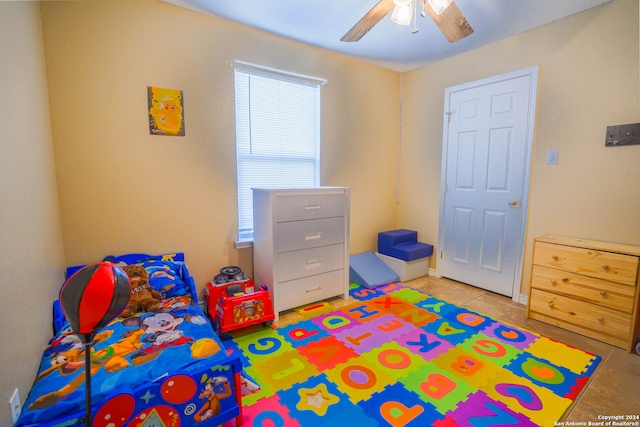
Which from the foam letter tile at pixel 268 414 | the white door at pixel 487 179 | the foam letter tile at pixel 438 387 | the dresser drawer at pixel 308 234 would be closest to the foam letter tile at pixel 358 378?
the foam letter tile at pixel 438 387

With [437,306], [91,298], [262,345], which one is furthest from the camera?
[437,306]

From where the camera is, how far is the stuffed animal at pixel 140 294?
66.0 inches

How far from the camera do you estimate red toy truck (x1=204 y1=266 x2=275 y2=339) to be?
6.79ft

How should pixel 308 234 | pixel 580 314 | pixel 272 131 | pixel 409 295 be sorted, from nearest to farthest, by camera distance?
A: pixel 580 314 < pixel 308 234 < pixel 272 131 < pixel 409 295

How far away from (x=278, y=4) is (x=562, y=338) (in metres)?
3.15

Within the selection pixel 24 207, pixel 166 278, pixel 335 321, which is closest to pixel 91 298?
pixel 24 207

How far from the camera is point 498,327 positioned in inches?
88.6

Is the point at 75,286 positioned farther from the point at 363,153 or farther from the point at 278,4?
the point at 363,153

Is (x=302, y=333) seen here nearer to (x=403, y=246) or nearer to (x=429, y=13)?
(x=403, y=246)

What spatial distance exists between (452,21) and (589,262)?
6.15 ft

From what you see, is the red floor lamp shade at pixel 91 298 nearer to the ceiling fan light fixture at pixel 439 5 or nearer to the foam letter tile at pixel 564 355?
the ceiling fan light fixture at pixel 439 5

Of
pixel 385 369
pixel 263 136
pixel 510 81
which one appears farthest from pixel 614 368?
pixel 263 136

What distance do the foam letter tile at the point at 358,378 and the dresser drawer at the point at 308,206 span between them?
3.68 feet

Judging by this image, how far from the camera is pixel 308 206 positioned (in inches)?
95.7
